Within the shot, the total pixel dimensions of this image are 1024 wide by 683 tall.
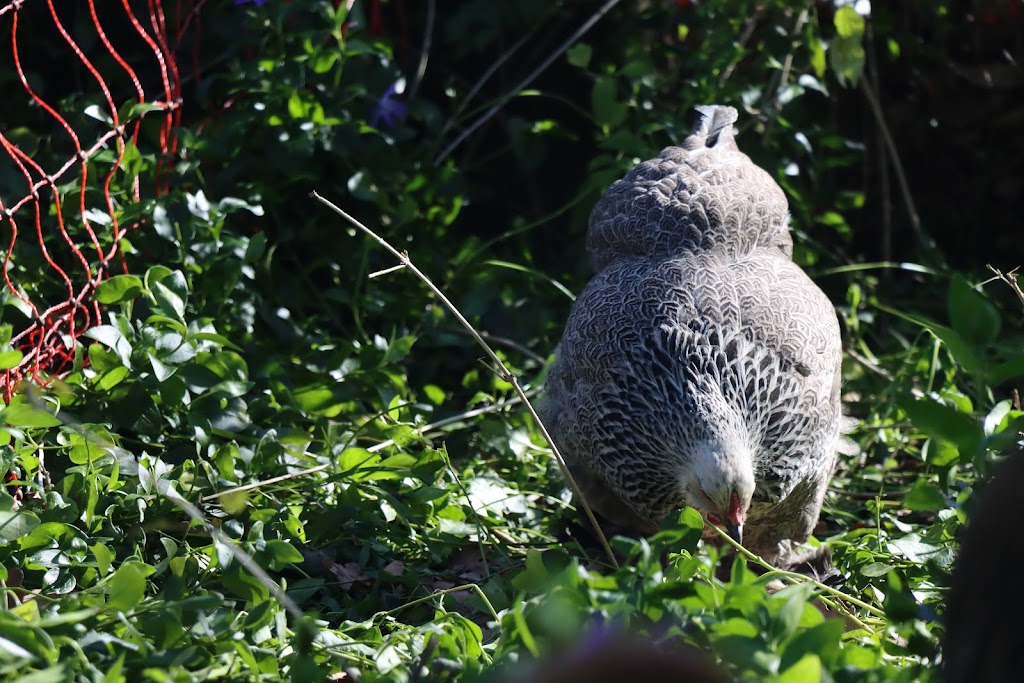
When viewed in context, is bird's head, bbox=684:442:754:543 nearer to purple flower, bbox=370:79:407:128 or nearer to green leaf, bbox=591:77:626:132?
green leaf, bbox=591:77:626:132

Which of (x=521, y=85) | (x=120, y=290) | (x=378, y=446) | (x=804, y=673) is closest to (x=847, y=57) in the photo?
(x=521, y=85)

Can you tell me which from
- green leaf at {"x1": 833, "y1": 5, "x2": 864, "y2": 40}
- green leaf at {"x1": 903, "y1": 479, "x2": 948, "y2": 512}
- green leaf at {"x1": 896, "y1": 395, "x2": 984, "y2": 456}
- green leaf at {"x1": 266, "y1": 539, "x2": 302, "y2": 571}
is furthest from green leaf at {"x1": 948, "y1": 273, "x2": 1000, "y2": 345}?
green leaf at {"x1": 833, "y1": 5, "x2": 864, "y2": 40}

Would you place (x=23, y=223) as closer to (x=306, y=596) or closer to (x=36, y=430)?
(x=36, y=430)

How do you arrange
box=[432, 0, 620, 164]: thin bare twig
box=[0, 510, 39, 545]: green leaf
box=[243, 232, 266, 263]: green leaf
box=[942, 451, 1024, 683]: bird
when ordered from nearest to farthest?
1. box=[942, 451, 1024, 683]: bird
2. box=[0, 510, 39, 545]: green leaf
3. box=[243, 232, 266, 263]: green leaf
4. box=[432, 0, 620, 164]: thin bare twig

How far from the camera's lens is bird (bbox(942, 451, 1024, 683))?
4.14 feet

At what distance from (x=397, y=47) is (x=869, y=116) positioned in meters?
1.90

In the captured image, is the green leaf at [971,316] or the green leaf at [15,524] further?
the green leaf at [15,524]

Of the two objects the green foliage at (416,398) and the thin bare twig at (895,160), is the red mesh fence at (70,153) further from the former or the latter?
the thin bare twig at (895,160)

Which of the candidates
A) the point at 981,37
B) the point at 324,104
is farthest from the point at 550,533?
the point at 981,37

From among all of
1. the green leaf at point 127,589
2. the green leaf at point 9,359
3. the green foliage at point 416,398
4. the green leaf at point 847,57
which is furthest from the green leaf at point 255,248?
the green leaf at point 847,57

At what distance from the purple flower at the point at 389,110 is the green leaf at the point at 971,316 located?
2.32 meters

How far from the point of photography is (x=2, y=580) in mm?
1888

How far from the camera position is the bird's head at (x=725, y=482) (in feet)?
7.43

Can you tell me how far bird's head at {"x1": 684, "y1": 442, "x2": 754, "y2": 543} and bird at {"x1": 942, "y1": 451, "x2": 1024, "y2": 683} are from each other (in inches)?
34.2
